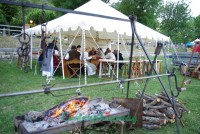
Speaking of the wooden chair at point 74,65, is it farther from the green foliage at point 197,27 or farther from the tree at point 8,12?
the green foliage at point 197,27

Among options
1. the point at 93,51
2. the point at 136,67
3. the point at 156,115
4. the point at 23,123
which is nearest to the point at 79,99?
the point at 23,123

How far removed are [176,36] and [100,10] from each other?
2939 cm

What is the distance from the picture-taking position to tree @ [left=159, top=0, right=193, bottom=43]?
37.0 m

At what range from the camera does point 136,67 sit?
9.61 meters

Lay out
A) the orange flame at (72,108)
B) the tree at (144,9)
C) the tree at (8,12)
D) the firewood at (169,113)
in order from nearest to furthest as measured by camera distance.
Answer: the orange flame at (72,108) < the firewood at (169,113) < the tree at (8,12) < the tree at (144,9)

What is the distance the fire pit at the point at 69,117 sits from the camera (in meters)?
2.78

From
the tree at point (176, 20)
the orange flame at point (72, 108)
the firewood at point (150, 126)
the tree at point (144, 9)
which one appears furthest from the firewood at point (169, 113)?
the tree at point (176, 20)

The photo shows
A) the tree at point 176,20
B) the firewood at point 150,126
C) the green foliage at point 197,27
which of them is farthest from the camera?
the green foliage at point 197,27

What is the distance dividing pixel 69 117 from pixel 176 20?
38696 millimetres

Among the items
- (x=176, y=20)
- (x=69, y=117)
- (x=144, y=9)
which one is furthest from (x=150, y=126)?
(x=176, y=20)

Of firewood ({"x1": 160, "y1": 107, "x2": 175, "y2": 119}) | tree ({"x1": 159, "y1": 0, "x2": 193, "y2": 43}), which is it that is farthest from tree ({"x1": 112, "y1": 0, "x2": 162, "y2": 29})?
firewood ({"x1": 160, "y1": 107, "x2": 175, "y2": 119})

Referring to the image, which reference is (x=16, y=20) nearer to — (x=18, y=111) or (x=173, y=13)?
(x=18, y=111)

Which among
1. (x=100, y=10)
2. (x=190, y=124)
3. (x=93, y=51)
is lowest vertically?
(x=190, y=124)

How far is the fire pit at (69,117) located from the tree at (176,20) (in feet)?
118
